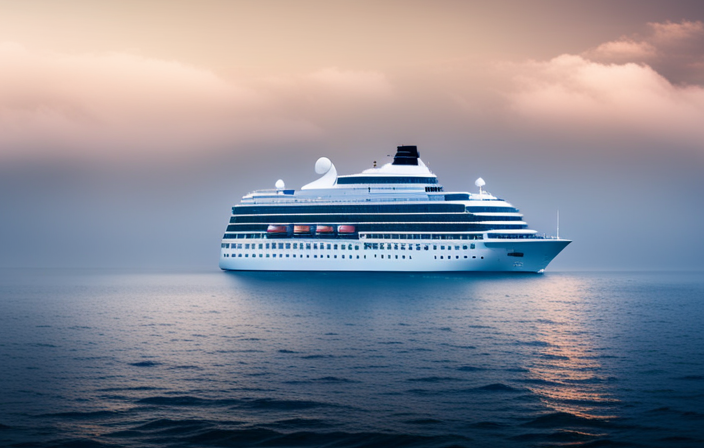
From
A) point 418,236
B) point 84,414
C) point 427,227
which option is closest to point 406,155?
point 427,227

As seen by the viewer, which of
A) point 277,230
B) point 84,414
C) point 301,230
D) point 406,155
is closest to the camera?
point 84,414

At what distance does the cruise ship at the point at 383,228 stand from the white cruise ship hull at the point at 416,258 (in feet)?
0.42

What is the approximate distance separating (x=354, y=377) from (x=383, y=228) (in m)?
72.0

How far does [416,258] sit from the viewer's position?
94.8 metres

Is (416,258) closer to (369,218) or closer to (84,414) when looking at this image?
(369,218)

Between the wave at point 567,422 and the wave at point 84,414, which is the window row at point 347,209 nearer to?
the wave at point 567,422

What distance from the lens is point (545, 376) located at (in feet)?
90.5

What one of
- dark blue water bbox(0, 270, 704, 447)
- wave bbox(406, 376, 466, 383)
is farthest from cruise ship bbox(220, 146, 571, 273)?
wave bbox(406, 376, 466, 383)

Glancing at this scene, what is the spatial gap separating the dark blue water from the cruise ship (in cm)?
3811

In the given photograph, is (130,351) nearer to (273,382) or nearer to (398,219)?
(273,382)

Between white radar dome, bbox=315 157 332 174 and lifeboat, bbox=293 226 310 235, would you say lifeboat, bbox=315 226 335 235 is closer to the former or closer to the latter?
lifeboat, bbox=293 226 310 235

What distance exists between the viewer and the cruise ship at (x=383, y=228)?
300 feet

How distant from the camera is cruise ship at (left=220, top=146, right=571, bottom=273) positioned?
91.3 metres

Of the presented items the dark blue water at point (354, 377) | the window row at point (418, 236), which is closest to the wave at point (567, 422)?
the dark blue water at point (354, 377)
